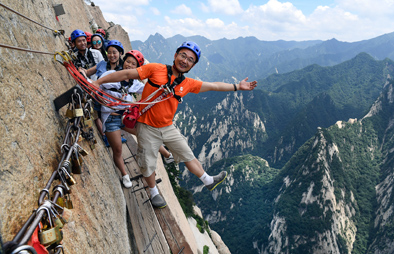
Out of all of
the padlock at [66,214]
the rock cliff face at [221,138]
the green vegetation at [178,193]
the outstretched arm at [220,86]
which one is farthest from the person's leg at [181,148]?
the rock cliff face at [221,138]

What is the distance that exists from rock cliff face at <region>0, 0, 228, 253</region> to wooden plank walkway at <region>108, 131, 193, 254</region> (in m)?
0.79

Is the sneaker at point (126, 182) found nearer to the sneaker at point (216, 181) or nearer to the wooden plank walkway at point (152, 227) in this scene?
the wooden plank walkway at point (152, 227)

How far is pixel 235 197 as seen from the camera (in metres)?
124

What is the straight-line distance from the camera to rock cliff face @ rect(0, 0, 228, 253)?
2.23 meters

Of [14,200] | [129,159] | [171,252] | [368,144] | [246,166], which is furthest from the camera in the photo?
[246,166]

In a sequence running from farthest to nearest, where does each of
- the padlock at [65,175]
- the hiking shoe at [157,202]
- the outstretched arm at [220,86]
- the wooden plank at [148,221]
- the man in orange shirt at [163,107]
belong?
the hiking shoe at [157,202], the wooden plank at [148,221], the outstretched arm at [220,86], the man in orange shirt at [163,107], the padlock at [65,175]

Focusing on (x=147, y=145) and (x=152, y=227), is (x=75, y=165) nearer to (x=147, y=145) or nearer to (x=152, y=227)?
(x=147, y=145)

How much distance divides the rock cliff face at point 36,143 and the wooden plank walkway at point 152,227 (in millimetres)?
793

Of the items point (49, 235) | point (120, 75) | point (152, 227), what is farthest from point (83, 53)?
point (49, 235)

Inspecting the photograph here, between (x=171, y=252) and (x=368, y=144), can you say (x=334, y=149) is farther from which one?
(x=171, y=252)

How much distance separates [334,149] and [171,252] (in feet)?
380

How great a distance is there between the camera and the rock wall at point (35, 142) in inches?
87.6

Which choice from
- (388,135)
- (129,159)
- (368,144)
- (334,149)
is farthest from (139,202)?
(388,135)

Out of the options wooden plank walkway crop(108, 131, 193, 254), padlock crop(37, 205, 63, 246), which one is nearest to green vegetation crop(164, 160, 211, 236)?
wooden plank walkway crop(108, 131, 193, 254)
